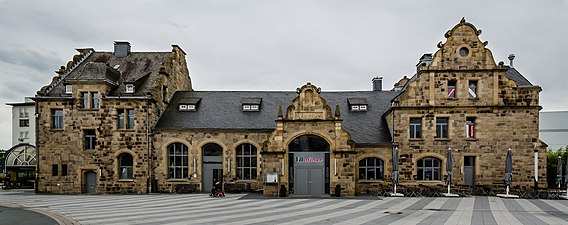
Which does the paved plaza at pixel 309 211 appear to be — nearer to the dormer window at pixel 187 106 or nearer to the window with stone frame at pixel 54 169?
the window with stone frame at pixel 54 169

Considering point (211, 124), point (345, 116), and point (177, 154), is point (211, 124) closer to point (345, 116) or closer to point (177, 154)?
point (177, 154)

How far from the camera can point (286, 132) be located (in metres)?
27.8

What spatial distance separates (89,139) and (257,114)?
43.8 feet

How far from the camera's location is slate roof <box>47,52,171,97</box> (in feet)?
104

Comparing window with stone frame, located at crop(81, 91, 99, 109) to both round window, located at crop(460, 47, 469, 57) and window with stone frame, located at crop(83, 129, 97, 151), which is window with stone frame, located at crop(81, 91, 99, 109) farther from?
round window, located at crop(460, 47, 469, 57)

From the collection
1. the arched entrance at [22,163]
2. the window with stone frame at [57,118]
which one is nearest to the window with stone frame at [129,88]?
the window with stone frame at [57,118]

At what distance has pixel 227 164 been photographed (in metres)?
31.0

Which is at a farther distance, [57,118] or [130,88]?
[57,118]

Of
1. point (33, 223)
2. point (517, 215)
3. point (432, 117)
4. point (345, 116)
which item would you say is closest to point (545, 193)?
point (432, 117)

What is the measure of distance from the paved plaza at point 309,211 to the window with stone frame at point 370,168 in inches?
182

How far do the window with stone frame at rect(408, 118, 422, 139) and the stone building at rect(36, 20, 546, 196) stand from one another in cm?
7

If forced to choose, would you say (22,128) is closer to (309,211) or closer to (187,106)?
(187,106)

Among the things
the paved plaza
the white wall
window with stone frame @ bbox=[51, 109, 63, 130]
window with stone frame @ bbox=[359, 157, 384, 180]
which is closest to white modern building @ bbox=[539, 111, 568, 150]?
the paved plaza

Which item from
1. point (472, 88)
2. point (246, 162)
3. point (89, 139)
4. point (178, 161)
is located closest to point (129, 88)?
point (89, 139)
